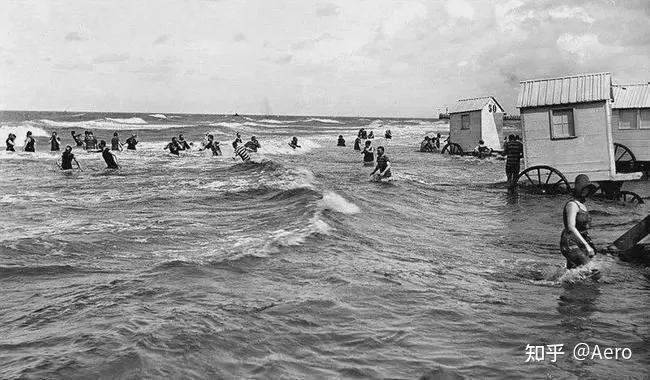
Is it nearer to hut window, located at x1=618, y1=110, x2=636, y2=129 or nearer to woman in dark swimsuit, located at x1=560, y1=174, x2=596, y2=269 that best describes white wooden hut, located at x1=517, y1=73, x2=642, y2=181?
hut window, located at x1=618, y1=110, x2=636, y2=129

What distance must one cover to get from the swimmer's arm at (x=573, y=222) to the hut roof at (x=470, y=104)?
2764 cm

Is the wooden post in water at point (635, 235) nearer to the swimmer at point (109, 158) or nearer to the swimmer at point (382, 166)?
the swimmer at point (382, 166)

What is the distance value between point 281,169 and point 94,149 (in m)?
15.0

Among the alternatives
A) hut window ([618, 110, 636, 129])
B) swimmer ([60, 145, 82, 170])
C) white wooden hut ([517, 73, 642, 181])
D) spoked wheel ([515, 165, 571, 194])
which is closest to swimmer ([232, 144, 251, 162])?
swimmer ([60, 145, 82, 170])

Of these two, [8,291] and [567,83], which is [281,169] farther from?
[8,291]

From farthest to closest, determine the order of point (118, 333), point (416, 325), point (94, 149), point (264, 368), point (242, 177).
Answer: point (94, 149)
point (242, 177)
point (416, 325)
point (118, 333)
point (264, 368)

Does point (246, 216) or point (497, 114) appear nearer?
point (246, 216)

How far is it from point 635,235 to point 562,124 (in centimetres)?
924

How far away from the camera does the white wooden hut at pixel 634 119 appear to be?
77.1ft

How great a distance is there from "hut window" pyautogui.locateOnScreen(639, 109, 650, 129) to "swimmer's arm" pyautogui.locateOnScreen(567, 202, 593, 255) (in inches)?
730

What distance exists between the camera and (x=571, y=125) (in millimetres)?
18062

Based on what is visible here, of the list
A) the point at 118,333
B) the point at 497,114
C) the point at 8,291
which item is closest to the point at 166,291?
the point at 118,333

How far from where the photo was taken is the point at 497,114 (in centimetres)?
3597

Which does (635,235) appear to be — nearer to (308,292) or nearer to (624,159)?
(308,292)
